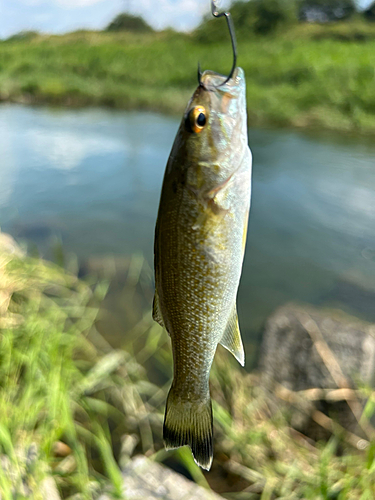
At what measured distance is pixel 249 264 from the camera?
248 inches

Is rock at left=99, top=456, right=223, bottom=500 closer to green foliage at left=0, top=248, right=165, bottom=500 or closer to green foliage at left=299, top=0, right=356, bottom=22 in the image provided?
green foliage at left=0, top=248, right=165, bottom=500

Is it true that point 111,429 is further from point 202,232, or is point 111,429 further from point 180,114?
point 180,114

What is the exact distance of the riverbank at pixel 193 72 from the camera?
10.5 meters

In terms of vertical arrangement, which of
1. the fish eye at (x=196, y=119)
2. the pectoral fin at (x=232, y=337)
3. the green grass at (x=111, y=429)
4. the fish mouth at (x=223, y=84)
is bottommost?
the green grass at (x=111, y=429)

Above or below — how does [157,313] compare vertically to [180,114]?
above

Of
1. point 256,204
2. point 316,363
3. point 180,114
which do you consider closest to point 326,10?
point 180,114

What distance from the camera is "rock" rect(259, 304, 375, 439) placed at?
8.64ft

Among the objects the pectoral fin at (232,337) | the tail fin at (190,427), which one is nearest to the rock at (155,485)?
the tail fin at (190,427)

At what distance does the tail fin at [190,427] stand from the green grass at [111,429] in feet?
3.77

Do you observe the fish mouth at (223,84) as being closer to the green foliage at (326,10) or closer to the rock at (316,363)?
the rock at (316,363)

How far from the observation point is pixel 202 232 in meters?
0.84

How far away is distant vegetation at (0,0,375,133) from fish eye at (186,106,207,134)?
26.6 ft

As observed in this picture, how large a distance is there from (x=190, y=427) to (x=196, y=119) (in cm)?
74

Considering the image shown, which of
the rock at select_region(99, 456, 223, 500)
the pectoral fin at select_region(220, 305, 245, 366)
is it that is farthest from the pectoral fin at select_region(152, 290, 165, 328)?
the rock at select_region(99, 456, 223, 500)
